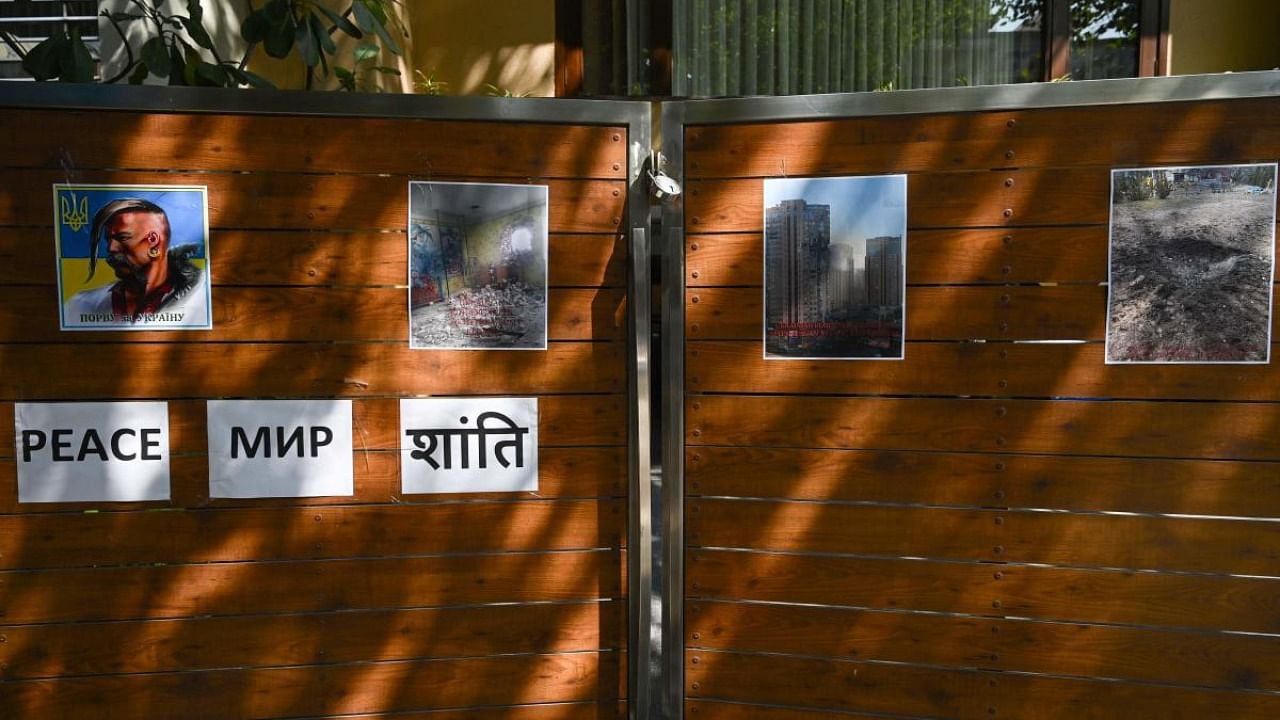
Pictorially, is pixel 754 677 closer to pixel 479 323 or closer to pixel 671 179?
pixel 479 323

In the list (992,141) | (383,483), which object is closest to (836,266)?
(992,141)

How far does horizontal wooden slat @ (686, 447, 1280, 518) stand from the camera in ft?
8.45

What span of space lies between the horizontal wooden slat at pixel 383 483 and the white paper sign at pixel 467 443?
0.04 m

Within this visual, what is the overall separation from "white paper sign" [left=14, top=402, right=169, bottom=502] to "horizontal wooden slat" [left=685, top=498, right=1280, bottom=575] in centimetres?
172

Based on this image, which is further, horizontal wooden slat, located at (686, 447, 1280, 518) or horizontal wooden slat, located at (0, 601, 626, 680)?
horizontal wooden slat, located at (0, 601, 626, 680)

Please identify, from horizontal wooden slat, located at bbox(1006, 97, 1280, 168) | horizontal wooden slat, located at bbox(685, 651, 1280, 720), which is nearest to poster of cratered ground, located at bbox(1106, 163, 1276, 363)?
horizontal wooden slat, located at bbox(1006, 97, 1280, 168)

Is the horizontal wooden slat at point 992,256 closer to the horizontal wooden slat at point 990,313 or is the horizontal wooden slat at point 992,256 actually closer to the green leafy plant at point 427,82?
Result: the horizontal wooden slat at point 990,313

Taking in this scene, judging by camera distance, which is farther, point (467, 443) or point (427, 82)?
point (427, 82)

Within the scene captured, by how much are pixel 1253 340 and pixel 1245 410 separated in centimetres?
21

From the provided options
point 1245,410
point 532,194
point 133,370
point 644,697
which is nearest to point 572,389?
point 532,194

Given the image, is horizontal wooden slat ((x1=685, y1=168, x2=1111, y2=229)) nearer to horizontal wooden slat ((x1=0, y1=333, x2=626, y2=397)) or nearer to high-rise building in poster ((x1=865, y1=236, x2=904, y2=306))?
high-rise building in poster ((x1=865, y1=236, x2=904, y2=306))

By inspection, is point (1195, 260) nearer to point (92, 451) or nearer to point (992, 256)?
point (992, 256)

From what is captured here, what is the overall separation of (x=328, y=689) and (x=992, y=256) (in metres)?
2.55

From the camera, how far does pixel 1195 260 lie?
8.30 ft
